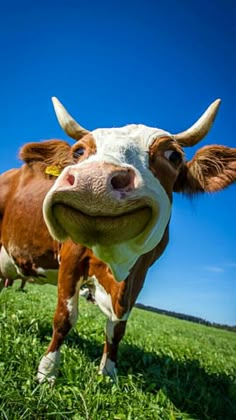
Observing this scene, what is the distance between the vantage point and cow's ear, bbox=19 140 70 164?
17.1 feet

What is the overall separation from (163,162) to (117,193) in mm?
1159

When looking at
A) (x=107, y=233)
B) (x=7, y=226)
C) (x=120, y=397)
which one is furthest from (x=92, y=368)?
(x=7, y=226)

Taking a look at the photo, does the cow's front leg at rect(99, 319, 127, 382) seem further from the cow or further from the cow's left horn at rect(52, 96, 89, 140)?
the cow's left horn at rect(52, 96, 89, 140)

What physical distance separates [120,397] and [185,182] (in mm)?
2243

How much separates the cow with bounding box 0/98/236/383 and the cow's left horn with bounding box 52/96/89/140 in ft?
0.04

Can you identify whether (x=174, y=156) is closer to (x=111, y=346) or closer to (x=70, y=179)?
(x=70, y=179)

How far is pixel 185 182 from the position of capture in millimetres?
4723

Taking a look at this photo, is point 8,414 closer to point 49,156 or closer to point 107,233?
point 107,233

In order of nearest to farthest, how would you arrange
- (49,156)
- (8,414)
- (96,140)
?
(8,414), (96,140), (49,156)

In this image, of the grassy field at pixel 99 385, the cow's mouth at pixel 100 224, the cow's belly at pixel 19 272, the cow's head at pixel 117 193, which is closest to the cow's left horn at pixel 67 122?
the cow's head at pixel 117 193

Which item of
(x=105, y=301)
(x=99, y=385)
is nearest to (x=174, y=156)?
(x=105, y=301)

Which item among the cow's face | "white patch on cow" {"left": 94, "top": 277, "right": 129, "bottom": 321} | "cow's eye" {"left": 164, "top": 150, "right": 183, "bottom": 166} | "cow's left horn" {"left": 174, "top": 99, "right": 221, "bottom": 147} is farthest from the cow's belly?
the cow's face

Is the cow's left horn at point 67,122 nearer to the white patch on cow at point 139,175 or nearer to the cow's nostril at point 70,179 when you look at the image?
the white patch on cow at point 139,175

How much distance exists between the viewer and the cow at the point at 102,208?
276cm
